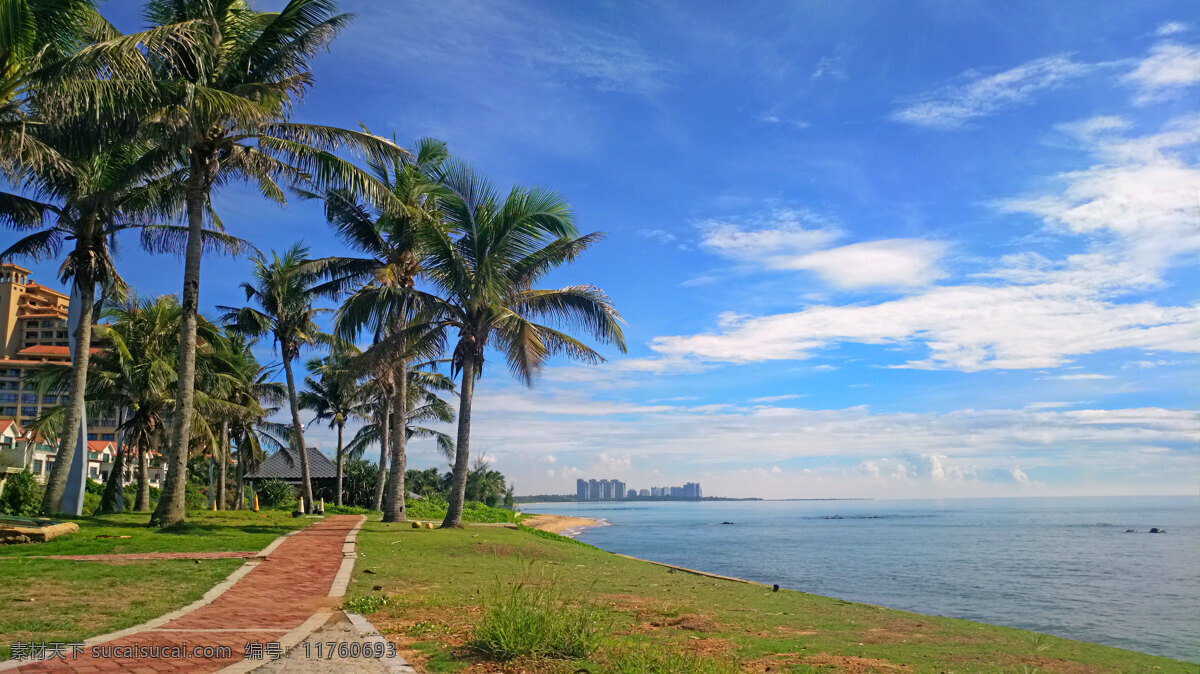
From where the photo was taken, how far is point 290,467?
45938 millimetres

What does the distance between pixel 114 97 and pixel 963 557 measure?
36.2 meters

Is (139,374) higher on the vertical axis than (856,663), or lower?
higher

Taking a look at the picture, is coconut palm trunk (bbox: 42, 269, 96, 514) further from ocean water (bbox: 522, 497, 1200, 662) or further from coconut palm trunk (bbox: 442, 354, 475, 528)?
ocean water (bbox: 522, 497, 1200, 662)

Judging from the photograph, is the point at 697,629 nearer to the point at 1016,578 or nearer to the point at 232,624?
the point at 232,624

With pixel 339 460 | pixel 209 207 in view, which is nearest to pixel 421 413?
pixel 339 460

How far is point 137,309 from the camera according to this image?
27.3 m

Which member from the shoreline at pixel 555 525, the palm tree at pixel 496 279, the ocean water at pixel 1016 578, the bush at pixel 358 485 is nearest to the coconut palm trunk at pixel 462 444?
the palm tree at pixel 496 279

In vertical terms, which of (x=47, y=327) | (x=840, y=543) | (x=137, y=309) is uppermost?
(x=47, y=327)

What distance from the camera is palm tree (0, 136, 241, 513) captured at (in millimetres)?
17703

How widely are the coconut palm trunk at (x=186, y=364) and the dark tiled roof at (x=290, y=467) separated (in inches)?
1094

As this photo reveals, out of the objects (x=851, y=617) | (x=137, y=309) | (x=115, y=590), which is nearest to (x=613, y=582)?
(x=851, y=617)

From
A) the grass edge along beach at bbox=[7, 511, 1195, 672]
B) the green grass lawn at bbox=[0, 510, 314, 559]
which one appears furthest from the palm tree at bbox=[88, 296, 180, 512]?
the grass edge along beach at bbox=[7, 511, 1195, 672]

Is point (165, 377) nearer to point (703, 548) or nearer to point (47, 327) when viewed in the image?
point (703, 548)

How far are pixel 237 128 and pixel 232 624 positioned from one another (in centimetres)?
1306
